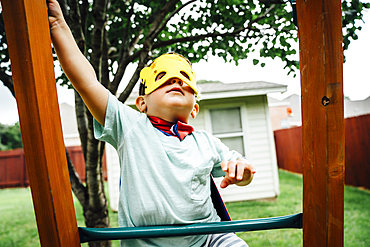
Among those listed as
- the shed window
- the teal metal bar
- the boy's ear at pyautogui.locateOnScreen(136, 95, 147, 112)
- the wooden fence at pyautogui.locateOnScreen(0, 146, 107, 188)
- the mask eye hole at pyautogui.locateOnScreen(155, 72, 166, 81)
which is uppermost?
the mask eye hole at pyautogui.locateOnScreen(155, 72, 166, 81)

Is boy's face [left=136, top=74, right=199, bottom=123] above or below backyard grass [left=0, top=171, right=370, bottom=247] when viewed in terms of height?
above

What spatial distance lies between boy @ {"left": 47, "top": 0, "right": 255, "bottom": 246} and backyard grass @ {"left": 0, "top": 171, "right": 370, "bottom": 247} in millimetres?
3590

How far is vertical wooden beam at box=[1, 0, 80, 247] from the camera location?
937mm

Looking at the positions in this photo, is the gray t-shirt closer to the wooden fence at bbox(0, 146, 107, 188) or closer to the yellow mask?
the yellow mask

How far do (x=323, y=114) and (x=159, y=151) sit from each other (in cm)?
76

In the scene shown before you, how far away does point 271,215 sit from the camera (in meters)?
→ 5.88

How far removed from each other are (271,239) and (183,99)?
4.14 metres

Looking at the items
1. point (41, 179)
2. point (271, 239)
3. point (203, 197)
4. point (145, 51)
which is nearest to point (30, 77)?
point (41, 179)

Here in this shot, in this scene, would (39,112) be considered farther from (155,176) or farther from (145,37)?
(145,37)

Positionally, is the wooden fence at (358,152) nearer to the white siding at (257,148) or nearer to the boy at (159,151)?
the white siding at (257,148)

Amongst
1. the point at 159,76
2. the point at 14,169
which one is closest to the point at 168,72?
the point at 159,76

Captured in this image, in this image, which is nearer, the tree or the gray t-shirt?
the gray t-shirt

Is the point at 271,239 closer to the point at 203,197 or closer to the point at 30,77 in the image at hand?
the point at 203,197

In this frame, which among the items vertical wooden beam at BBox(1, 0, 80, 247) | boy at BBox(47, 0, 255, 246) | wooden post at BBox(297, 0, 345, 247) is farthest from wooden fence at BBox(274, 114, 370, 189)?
vertical wooden beam at BBox(1, 0, 80, 247)
